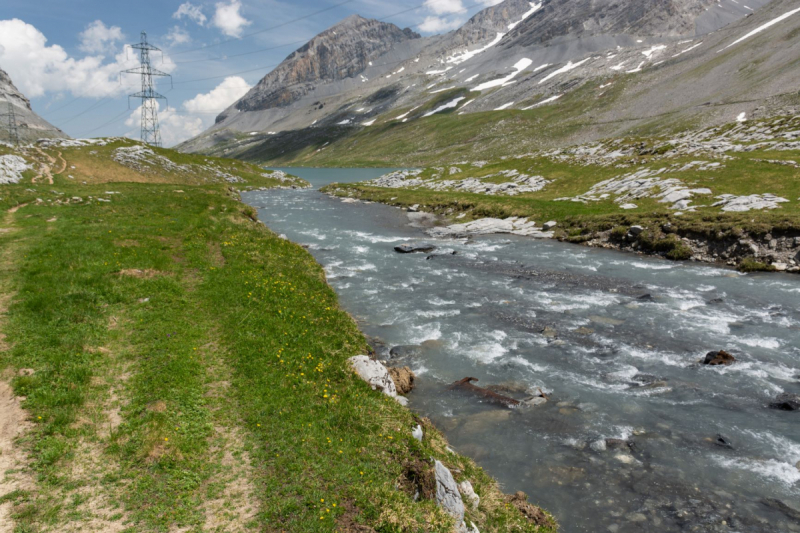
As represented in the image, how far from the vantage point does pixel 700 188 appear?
50219 mm

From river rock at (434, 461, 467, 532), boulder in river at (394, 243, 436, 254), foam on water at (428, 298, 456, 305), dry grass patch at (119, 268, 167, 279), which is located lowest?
foam on water at (428, 298, 456, 305)

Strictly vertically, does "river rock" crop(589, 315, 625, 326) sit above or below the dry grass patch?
below

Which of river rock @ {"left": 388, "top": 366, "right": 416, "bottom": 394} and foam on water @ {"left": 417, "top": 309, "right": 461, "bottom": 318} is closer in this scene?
river rock @ {"left": 388, "top": 366, "right": 416, "bottom": 394}

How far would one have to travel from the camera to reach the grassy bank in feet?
30.2

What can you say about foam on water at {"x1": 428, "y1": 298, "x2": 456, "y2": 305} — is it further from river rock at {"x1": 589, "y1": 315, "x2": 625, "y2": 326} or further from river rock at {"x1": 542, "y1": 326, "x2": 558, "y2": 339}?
river rock at {"x1": 589, "y1": 315, "x2": 625, "y2": 326}

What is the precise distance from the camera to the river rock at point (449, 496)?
9.84 metres

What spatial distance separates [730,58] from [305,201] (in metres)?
222

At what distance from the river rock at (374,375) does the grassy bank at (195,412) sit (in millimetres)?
708

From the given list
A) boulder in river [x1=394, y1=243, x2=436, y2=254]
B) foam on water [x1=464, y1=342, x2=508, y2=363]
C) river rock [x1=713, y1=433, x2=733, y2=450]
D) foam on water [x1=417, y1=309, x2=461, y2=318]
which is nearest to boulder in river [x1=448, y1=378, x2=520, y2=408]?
foam on water [x1=464, y1=342, x2=508, y2=363]

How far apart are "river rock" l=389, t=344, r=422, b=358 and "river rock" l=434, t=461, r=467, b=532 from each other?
10671 mm

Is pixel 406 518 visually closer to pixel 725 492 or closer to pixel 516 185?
pixel 725 492

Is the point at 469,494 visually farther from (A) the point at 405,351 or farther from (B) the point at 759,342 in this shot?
(B) the point at 759,342

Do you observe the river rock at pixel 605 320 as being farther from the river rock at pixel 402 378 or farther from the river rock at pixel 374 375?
the river rock at pixel 374 375

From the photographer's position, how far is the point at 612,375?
63.2ft
